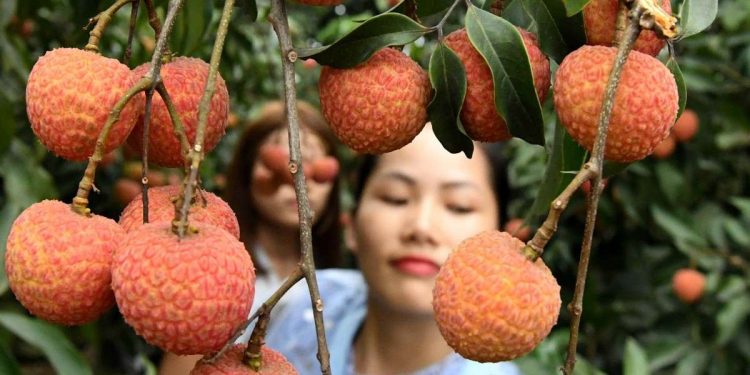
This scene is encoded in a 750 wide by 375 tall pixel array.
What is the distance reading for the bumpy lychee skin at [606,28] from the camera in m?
0.57

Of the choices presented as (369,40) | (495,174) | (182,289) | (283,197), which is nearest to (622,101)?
(369,40)

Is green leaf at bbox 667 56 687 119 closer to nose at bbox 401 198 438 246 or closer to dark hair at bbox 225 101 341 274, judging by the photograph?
nose at bbox 401 198 438 246

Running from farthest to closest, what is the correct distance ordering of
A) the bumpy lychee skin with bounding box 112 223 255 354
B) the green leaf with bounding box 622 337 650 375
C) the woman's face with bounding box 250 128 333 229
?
the woman's face with bounding box 250 128 333 229 → the green leaf with bounding box 622 337 650 375 → the bumpy lychee skin with bounding box 112 223 255 354

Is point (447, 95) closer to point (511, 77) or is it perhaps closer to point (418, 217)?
point (511, 77)

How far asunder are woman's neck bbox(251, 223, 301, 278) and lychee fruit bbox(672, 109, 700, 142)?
1160 mm

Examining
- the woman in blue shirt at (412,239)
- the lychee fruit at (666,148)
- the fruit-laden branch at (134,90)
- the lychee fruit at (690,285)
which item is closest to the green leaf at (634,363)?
A: the woman in blue shirt at (412,239)

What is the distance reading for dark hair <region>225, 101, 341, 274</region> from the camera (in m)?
2.61

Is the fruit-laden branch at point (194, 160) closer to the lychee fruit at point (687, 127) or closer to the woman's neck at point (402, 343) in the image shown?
the woman's neck at point (402, 343)

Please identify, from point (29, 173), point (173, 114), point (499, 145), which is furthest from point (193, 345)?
point (499, 145)

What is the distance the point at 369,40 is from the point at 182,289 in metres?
0.23

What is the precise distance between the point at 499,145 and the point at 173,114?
1555mm

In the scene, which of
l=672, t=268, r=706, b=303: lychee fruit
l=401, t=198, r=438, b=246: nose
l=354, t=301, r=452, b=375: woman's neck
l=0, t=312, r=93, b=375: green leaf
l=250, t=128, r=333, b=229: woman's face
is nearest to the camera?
l=0, t=312, r=93, b=375: green leaf

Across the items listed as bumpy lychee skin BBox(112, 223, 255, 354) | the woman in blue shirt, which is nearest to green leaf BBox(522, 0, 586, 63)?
bumpy lychee skin BBox(112, 223, 255, 354)

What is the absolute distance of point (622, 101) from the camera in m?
0.52
